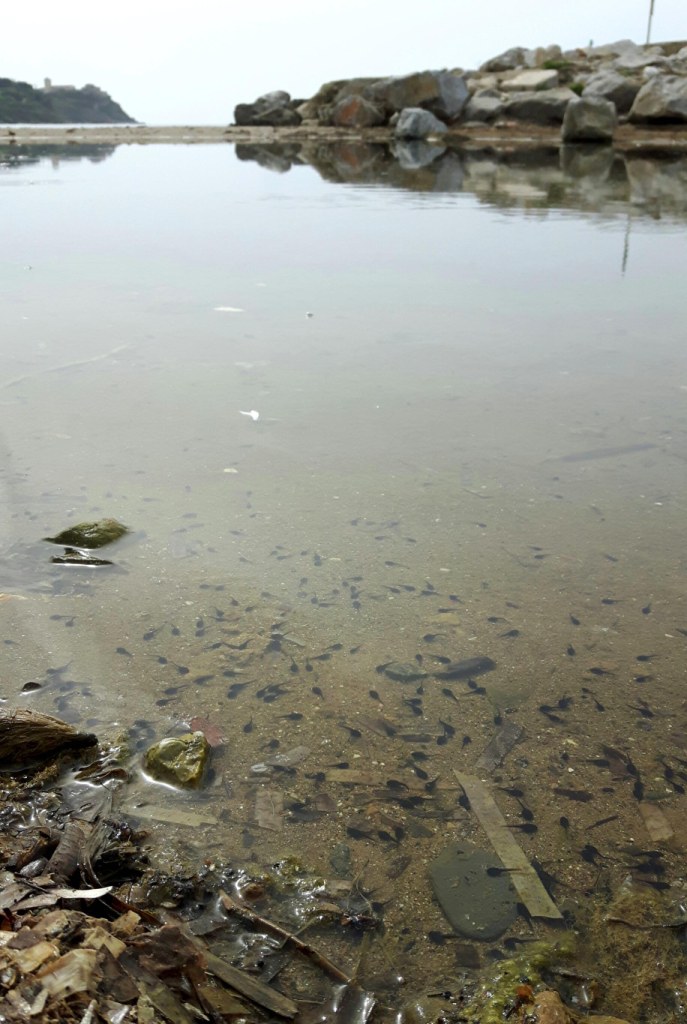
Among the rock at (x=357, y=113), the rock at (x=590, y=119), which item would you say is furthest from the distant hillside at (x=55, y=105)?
the rock at (x=590, y=119)

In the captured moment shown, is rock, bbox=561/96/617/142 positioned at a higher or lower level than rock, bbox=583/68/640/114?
lower

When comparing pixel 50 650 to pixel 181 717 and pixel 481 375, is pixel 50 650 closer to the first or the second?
pixel 181 717

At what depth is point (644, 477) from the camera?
14.8ft

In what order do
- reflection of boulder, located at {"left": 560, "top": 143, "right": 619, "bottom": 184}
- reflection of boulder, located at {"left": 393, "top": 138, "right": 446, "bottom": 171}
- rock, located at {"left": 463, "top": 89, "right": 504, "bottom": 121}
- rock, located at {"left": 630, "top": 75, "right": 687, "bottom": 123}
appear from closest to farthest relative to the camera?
reflection of boulder, located at {"left": 560, "top": 143, "right": 619, "bottom": 184}, reflection of boulder, located at {"left": 393, "top": 138, "right": 446, "bottom": 171}, rock, located at {"left": 630, "top": 75, "right": 687, "bottom": 123}, rock, located at {"left": 463, "top": 89, "right": 504, "bottom": 121}

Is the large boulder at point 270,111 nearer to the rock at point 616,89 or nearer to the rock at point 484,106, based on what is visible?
the rock at point 484,106

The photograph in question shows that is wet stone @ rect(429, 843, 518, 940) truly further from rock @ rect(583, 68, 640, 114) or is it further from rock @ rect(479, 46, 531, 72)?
rock @ rect(479, 46, 531, 72)

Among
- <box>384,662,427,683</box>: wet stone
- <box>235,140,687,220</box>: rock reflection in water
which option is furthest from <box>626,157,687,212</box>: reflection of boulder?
<box>384,662,427,683</box>: wet stone

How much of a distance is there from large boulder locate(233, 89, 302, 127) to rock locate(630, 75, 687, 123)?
1871cm

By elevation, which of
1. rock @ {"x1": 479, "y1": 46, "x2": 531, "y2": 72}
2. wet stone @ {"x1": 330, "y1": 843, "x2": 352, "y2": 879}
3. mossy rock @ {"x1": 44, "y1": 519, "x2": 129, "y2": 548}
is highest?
rock @ {"x1": 479, "y1": 46, "x2": 531, "y2": 72}

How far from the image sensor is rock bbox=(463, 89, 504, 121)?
35062 millimetres

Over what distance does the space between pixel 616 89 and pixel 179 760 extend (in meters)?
33.2

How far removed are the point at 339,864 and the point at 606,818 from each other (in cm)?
75

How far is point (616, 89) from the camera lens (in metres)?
30.8

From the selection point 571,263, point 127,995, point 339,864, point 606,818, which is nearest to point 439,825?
point 339,864
